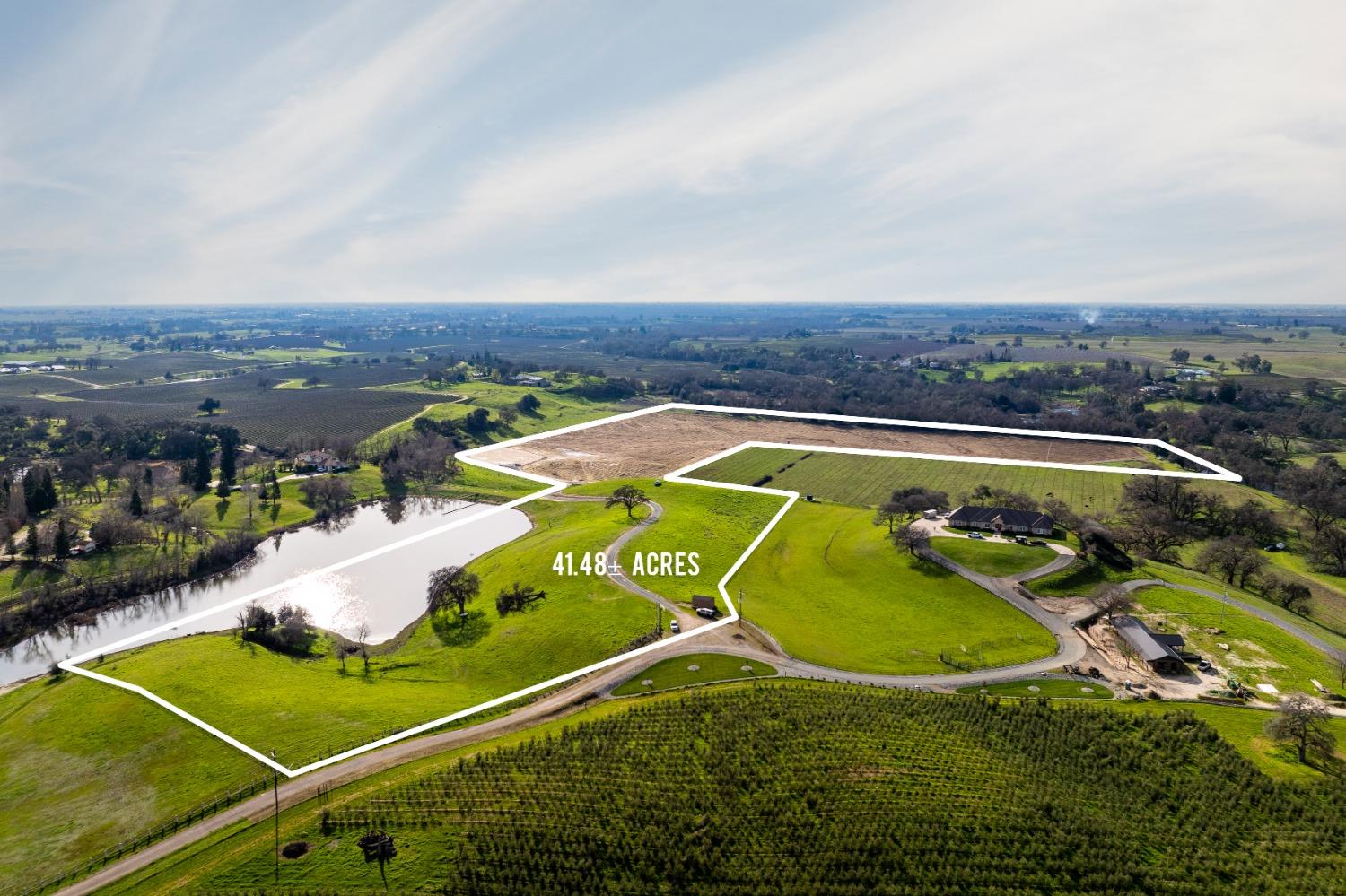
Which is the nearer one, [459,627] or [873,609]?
[873,609]

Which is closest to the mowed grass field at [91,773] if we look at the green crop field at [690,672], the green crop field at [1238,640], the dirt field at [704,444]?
the green crop field at [690,672]

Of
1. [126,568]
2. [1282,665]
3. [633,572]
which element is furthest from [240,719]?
[1282,665]

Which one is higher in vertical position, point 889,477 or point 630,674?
point 889,477

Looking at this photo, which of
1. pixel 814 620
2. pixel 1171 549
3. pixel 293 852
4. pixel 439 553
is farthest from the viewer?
pixel 439 553

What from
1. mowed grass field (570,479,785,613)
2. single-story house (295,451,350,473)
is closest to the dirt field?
single-story house (295,451,350,473)

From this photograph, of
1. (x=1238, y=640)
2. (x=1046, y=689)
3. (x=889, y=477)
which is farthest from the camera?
(x=889, y=477)

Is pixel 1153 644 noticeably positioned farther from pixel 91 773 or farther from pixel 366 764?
pixel 91 773

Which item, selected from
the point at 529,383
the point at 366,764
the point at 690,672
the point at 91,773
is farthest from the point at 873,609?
the point at 529,383

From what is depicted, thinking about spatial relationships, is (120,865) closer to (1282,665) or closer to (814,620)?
(814,620)
